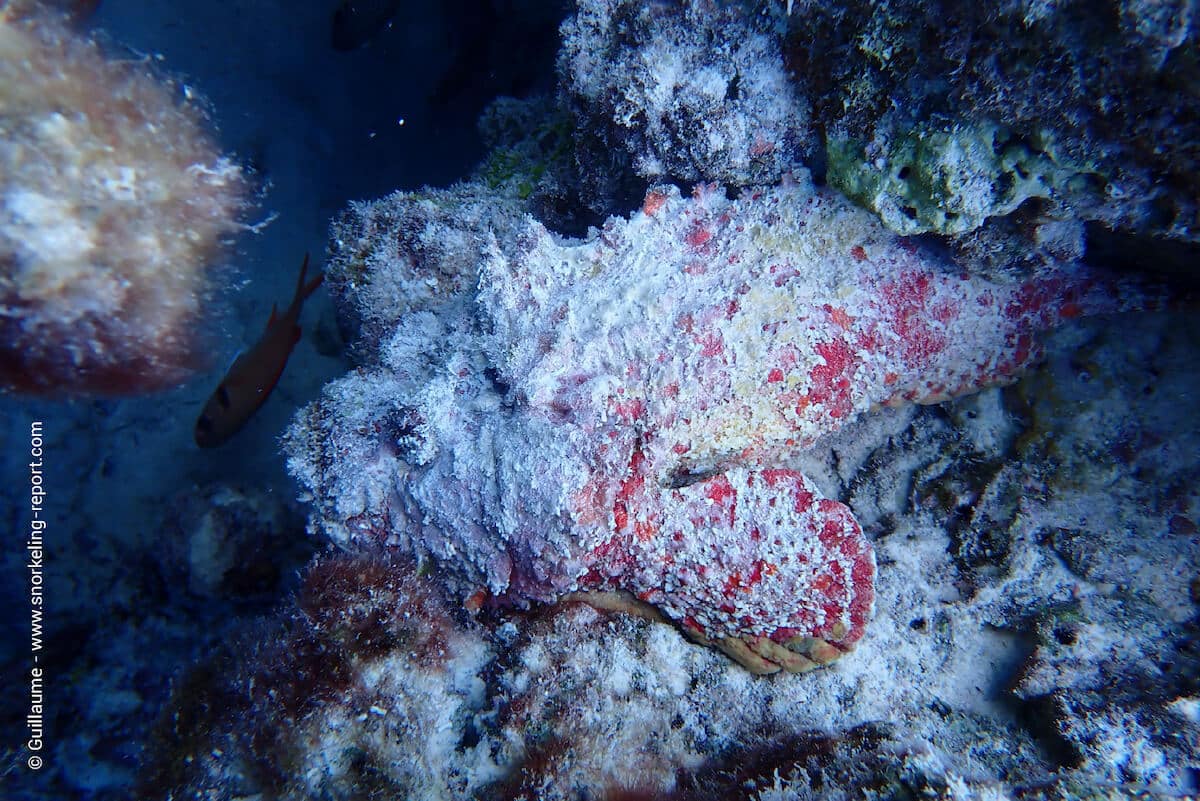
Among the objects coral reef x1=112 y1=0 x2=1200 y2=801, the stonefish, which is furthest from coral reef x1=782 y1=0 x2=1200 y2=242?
the stonefish

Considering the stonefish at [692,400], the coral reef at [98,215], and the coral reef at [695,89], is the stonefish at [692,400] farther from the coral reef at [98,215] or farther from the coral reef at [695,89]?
the coral reef at [98,215]

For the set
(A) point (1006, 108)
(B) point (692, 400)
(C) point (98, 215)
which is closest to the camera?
(A) point (1006, 108)

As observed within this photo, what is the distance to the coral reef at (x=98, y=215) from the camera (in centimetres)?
172

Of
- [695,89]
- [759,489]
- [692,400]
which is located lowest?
[759,489]

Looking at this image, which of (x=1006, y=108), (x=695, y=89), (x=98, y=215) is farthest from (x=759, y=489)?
(x=98, y=215)

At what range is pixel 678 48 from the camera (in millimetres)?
2326

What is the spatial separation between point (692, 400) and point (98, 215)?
2158 mm

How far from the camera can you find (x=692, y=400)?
2.09 m

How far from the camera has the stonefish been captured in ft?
6.84

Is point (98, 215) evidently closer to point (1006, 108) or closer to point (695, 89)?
point (695, 89)

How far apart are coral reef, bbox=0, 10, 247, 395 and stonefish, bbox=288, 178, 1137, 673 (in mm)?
973

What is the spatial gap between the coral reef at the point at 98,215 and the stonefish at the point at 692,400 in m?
0.97

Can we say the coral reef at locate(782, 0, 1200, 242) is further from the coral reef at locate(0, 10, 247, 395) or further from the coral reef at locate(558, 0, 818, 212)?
the coral reef at locate(0, 10, 247, 395)

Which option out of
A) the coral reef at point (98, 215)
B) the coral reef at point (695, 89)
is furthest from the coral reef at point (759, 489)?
the coral reef at point (98, 215)
